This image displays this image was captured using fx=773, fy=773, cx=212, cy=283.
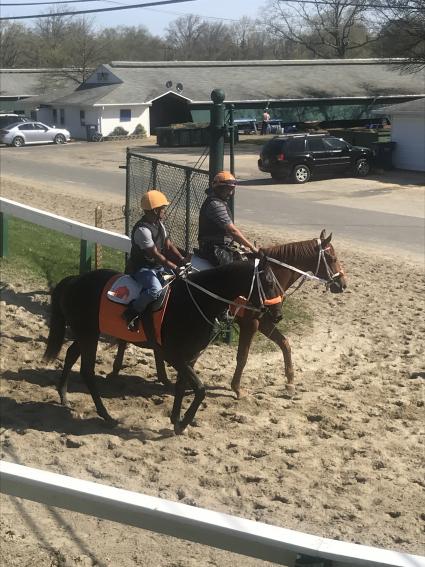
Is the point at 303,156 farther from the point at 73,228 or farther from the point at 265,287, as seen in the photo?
the point at 265,287

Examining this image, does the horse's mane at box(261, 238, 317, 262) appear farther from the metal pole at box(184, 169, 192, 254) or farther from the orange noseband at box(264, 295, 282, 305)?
the metal pole at box(184, 169, 192, 254)

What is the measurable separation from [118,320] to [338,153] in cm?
2588

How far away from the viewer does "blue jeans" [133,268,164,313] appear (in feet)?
23.4

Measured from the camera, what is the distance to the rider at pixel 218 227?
27.6 feet

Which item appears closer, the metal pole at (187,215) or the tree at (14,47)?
the metal pole at (187,215)

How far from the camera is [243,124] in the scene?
5403 cm

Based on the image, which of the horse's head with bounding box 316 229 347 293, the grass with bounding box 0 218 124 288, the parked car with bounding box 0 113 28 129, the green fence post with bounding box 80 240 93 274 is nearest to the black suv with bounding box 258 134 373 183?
the grass with bounding box 0 218 124 288

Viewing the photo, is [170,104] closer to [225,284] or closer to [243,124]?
[243,124]

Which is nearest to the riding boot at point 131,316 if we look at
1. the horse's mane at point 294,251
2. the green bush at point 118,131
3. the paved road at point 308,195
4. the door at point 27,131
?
the horse's mane at point 294,251

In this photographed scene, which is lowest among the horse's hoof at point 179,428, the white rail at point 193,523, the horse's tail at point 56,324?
the horse's hoof at point 179,428

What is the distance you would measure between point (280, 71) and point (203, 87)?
5778mm

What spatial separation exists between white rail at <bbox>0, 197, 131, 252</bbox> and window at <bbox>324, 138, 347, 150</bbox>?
21668mm

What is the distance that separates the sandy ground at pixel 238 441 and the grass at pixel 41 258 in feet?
1.53

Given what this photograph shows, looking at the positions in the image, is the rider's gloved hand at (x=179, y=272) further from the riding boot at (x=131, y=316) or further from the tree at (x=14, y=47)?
the tree at (x=14, y=47)
